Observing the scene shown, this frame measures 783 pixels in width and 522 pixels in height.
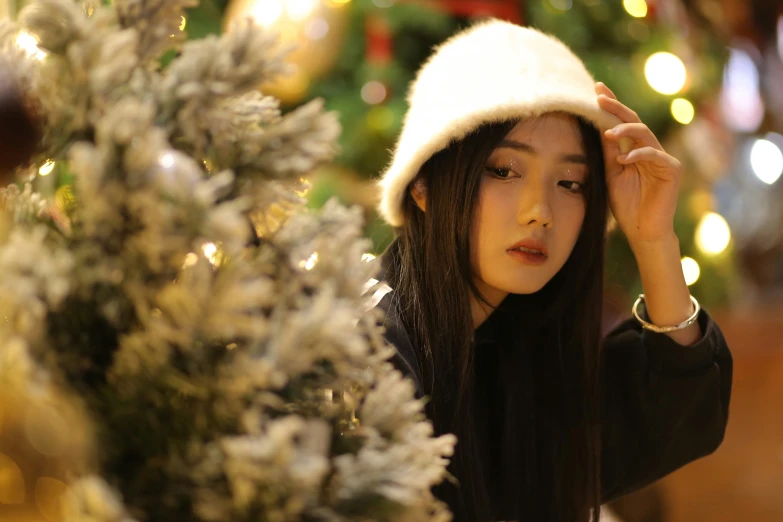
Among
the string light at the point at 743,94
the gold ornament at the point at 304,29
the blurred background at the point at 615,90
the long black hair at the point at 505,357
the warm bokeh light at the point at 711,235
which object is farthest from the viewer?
the string light at the point at 743,94

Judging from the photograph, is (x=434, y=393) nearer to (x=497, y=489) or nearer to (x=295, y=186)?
(x=497, y=489)

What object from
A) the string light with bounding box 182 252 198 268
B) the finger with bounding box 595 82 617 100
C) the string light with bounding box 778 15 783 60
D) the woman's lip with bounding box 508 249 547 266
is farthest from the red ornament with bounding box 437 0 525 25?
the string light with bounding box 778 15 783 60

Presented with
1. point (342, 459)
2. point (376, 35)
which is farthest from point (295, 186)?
point (376, 35)

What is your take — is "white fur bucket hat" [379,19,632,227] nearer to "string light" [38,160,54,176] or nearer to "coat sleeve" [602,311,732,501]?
"coat sleeve" [602,311,732,501]

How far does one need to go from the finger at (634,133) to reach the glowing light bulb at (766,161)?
A: 10.5 ft

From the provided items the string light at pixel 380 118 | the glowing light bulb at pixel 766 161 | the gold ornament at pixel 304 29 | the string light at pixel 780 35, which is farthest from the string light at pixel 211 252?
the string light at pixel 780 35

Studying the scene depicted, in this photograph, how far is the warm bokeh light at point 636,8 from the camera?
1.77 metres

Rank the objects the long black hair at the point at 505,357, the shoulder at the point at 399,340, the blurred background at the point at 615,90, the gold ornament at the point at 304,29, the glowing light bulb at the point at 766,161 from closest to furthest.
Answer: the shoulder at the point at 399,340 → the long black hair at the point at 505,357 → the gold ornament at the point at 304,29 → the blurred background at the point at 615,90 → the glowing light bulb at the point at 766,161

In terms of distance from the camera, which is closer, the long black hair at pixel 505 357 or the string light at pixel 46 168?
the string light at pixel 46 168

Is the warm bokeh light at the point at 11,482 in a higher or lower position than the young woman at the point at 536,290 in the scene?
lower

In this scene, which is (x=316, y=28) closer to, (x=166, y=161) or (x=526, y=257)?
(x=526, y=257)

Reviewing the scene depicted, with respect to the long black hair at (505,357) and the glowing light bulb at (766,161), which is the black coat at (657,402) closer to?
the long black hair at (505,357)

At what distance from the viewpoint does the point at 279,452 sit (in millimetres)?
424

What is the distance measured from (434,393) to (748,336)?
2776 millimetres
